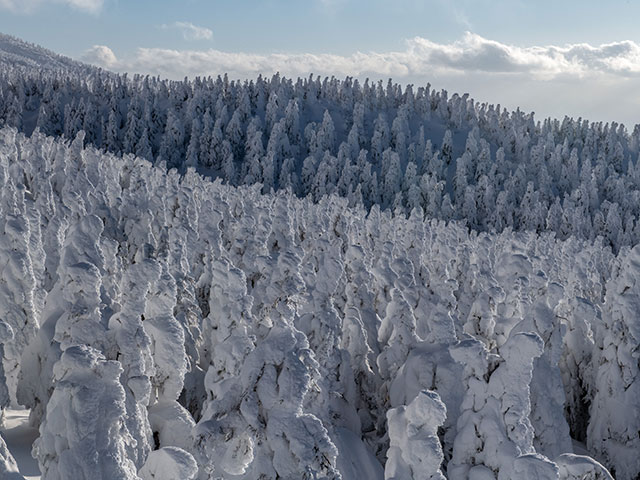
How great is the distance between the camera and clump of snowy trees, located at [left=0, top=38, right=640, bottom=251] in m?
80.1

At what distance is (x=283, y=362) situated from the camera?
612cm

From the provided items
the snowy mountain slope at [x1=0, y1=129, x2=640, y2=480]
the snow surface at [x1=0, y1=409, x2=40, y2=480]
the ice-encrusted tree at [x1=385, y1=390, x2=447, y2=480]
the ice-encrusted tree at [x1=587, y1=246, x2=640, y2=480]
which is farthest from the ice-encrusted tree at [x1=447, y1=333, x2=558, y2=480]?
the ice-encrusted tree at [x1=587, y1=246, x2=640, y2=480]

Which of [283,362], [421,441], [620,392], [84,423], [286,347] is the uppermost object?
[286,347]

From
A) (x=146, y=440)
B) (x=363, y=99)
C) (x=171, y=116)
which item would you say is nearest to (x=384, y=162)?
(x=363, y=99)

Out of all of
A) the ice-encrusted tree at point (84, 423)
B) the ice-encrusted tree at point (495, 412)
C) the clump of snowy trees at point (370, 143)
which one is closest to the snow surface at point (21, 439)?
the ice-encrusted tree at point (84, 423)

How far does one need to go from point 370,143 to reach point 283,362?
89137 millimetres

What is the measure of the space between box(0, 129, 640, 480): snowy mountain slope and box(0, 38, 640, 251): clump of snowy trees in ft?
180

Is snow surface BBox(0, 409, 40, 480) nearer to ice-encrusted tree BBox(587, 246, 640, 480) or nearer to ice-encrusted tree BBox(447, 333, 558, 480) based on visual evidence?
ice-encrusted tree BBox(447, 333, 558, 480)

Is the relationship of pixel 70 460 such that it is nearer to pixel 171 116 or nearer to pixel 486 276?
pixel 486 276

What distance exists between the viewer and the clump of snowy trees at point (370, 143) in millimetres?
80062

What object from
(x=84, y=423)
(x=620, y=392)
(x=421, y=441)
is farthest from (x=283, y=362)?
(x=620, y=392)

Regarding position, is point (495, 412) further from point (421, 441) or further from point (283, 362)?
point (283, 362)

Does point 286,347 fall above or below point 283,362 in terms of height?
above

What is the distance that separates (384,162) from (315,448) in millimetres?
81387
